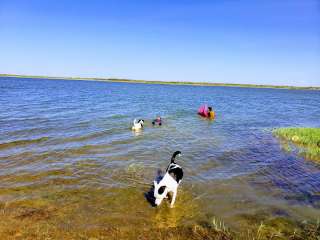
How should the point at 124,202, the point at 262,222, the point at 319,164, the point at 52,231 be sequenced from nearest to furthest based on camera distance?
A: the point at 52,231, the point at 262,222, the point at 124,202, the point at 319,164

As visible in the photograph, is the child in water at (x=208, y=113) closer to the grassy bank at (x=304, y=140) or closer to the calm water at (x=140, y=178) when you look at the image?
the grassy bank at (x=304, y=140)

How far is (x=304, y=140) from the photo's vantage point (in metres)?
16.3

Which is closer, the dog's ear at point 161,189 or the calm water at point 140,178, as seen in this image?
the calm water at point 140,178

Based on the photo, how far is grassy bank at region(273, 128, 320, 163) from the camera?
13.5m

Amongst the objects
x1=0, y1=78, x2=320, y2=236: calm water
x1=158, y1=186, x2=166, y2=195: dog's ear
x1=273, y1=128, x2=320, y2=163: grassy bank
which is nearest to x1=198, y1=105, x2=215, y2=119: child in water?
x1=273, y1=128, x2=320, y2=163: grassy bank

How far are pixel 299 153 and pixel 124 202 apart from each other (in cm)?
1044

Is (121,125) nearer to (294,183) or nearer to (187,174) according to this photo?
(187,174)

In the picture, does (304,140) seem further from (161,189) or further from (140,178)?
(161,189)

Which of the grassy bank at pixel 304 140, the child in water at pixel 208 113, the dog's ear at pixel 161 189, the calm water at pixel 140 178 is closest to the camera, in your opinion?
the calm water at pixel 140 178

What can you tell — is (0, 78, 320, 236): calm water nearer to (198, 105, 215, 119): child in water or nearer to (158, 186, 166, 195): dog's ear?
(158, 186, 166, 195): dog's ear

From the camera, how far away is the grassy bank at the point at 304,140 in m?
13.5

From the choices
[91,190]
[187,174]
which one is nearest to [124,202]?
[91,190]

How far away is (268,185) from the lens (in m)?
9.34

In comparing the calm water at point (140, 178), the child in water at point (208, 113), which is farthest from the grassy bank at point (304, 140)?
the child in water at point (208, 113)
